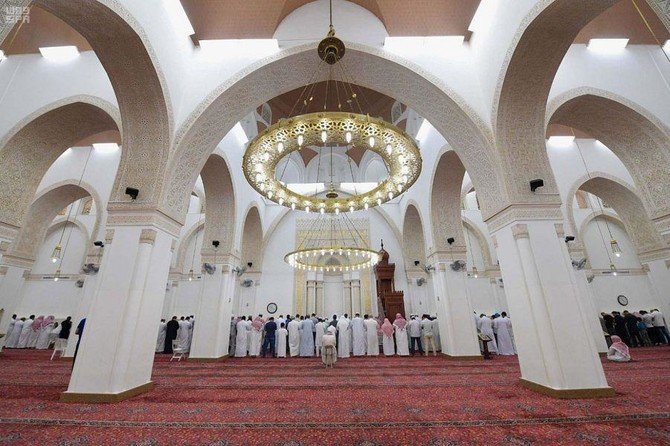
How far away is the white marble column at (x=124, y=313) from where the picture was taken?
3348mm

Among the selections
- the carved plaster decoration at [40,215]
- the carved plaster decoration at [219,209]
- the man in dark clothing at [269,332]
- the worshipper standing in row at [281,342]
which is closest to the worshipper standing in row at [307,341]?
the worshipper standing in row at [281,342]

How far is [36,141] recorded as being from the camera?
17.9 feet

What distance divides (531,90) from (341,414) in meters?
4.76

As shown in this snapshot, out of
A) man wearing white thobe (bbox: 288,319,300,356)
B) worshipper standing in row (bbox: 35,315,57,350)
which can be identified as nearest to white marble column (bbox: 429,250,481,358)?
man wearing white thobe (bbox: 288,319,300,356)

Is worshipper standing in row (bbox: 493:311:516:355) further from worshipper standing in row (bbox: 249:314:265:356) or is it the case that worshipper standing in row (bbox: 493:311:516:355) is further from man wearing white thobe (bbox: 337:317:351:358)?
worshipper standing in row (bbox: 249:314:265:356)

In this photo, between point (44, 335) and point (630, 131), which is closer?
point (630, 131)

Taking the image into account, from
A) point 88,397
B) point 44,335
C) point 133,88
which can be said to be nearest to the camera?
point 88,397

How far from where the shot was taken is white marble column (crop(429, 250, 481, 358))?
6.68m

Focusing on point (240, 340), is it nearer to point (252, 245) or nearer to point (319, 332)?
point (319, 332)

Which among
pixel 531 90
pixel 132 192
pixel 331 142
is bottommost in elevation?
pixel 132 192

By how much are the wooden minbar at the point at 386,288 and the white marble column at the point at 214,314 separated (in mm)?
5288

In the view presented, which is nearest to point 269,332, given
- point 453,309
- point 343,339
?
point 343,339

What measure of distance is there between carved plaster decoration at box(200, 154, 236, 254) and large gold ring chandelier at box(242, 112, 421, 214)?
2688 millimetres

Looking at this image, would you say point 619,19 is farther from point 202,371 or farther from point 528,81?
point 202,371
